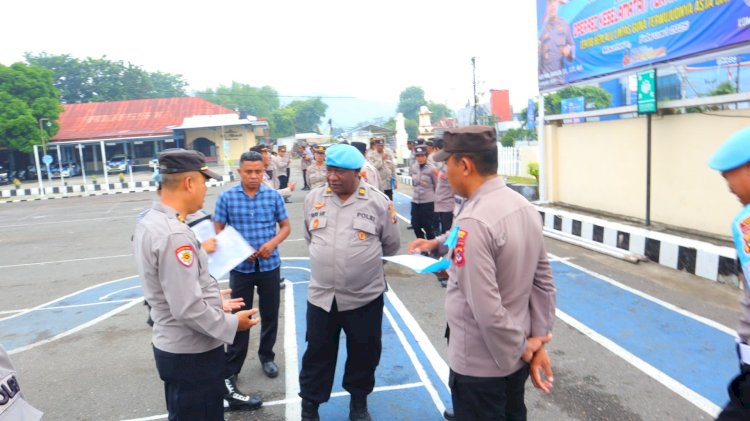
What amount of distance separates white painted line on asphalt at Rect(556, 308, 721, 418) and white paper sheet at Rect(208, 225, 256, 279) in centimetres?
318

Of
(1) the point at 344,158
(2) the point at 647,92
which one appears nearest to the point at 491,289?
(1) the point at 344,158

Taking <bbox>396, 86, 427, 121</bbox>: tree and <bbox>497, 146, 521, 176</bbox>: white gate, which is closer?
<bbox>497, 146, 521, 176</bbox>: white gate

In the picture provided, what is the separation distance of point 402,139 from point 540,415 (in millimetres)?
32822

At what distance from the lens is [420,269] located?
8.74 ft

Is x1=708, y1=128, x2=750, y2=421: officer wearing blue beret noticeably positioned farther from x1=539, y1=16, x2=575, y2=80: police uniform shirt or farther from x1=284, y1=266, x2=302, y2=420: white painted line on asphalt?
x1=539, y1=16, x2=575, y2=80: police uniform shirt

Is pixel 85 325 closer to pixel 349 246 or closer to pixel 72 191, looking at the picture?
pixel 349 246

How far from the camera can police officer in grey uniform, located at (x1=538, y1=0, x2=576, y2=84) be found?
1106cm

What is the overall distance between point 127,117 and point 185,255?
4593 centimetres

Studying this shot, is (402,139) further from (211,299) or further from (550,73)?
(211,299)

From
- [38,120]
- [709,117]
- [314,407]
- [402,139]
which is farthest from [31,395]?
[38,120]

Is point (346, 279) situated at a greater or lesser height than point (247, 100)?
lesser

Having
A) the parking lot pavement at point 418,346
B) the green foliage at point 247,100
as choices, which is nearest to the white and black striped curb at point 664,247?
the parking lot pavement at point 418,346

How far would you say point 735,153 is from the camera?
2102 mm

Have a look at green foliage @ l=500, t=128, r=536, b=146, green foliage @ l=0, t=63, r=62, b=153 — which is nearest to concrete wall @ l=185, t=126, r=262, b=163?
green foliage @ l=0, t=63, r=62, b=153
